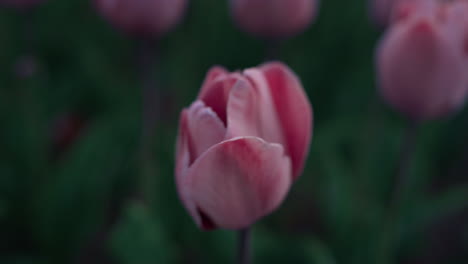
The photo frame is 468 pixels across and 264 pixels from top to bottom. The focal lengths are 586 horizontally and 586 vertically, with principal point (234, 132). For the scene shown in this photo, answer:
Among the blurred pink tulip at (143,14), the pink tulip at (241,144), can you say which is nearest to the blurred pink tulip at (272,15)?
the blurred pink tulip at (143,14)

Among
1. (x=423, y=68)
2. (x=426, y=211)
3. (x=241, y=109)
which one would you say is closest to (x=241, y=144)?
(x=241, y=109)

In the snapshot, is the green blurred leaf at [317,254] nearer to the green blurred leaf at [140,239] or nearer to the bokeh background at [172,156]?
the bokeh background at [172,156]

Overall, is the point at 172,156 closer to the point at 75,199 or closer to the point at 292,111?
the point at 75,199

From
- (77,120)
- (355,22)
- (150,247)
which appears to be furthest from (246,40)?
(150,247)

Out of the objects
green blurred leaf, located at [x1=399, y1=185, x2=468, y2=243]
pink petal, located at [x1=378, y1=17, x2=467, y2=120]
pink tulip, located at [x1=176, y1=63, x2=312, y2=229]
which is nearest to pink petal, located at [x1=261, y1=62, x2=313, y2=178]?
pink tulip, located at [x1=176, y1=63, x2=312, y2=229]

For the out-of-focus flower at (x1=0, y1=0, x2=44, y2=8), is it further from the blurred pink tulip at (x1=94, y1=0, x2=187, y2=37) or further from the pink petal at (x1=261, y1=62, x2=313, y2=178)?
the pink petal at (x1=261, y1=62, x2=313, y2=178)

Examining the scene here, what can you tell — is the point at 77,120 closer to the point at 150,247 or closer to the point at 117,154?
the point at 117,154

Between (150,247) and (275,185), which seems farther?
(150,247)
